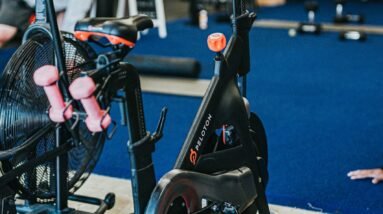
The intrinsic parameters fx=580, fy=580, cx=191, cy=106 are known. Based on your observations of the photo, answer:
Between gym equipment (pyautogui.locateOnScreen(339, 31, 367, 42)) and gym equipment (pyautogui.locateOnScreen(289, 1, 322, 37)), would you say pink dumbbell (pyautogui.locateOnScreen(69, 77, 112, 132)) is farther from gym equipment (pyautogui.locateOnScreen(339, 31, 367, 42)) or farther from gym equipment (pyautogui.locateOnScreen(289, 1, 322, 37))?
gym equipment (pyautogui.locateOnScreen(289, 1, 322, 37))

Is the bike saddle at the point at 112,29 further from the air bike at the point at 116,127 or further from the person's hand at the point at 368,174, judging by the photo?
the person's hand at the point at 368,174

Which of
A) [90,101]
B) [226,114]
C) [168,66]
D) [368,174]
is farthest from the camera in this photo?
[168,66]

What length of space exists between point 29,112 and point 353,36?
4.99m

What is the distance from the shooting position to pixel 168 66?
471 centimetres

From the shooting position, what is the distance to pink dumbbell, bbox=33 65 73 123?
1.58m

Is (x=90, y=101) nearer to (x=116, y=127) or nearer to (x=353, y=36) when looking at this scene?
(x=116, y=127)

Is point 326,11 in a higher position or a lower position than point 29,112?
lower

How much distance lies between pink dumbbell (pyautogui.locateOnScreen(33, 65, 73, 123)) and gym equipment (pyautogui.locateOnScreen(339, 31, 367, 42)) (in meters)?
5.21

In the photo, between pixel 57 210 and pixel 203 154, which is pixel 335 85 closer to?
pixel 203 154

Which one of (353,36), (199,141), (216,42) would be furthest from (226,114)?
(353,36)

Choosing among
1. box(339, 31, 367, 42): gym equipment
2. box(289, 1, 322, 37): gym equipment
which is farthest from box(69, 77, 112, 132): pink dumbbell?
box(289, 1, 322, 37): gym equipment

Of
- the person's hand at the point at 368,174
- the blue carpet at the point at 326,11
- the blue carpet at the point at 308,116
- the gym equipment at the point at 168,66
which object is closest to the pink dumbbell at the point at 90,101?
the blue carpet at the point at 308,116

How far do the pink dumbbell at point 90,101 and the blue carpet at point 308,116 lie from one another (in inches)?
53.0

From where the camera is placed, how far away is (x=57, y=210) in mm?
1982
